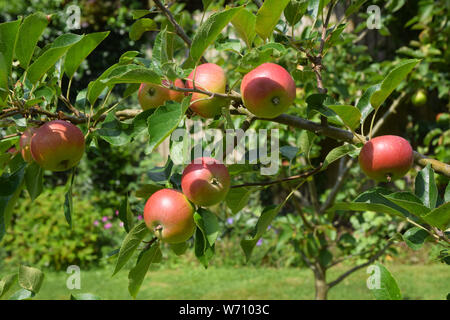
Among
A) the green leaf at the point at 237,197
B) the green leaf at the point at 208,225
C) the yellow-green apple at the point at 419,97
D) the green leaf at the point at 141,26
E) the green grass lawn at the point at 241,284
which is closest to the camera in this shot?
the green leaf at the point at 208,225

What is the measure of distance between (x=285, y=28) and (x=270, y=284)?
341cm

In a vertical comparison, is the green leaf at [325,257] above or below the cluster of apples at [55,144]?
above

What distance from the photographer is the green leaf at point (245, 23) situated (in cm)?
82

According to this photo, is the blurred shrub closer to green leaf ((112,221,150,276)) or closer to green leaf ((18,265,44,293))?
green leaf ((18,265,44,293))

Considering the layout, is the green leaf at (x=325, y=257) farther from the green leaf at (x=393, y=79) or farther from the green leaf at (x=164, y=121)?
the green leaf at (x=164, y=121)

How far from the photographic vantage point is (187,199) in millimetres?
826

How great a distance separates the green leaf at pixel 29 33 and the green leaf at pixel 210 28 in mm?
293

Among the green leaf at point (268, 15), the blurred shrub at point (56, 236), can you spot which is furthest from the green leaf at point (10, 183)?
the blurred shrub at point (56, 236)

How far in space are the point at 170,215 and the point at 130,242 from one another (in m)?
0.10

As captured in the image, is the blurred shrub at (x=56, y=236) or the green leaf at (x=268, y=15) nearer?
the green leaf at (x=268, y=15)

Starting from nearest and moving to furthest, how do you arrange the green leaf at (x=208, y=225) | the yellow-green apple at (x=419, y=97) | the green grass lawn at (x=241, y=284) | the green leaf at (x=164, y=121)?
the green leaf at (x=164, y=121) < the green leaf at (x=208, y=225) < the yellow-green apple at (x=419, y=97) < the green grass lawn at (x=241, y=284)

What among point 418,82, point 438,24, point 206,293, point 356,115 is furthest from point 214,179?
point 206,293

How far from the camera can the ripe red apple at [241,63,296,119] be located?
74cm
